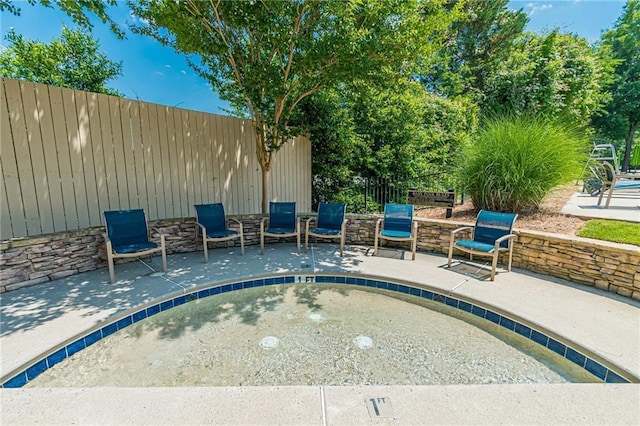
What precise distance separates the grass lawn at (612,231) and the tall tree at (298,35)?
3.59m

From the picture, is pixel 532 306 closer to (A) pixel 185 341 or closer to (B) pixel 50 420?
(A) pixel 185 341

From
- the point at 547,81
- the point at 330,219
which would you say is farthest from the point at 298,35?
the point at 547,81

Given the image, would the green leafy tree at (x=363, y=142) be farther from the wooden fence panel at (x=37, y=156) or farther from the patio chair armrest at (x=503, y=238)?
the wooden fence panel at (x=37, y=156)

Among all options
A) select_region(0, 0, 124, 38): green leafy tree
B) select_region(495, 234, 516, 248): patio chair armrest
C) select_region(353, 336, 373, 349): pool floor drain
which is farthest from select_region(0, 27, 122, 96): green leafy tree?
select_region(495, 234, 516, 248): patio chair armrest

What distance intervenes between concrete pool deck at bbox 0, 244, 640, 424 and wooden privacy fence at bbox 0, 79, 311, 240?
1.12 metres

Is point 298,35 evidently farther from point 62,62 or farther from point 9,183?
point 62,62

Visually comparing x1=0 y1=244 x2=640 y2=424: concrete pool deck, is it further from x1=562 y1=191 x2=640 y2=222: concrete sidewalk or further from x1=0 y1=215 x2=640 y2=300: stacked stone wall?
x1=562 y1=191 x2=640 y2=222: concrete sidewalk

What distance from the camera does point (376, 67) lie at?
467cm

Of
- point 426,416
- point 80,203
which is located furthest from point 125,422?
point 80,203

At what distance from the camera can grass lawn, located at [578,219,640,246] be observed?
3.55 metres

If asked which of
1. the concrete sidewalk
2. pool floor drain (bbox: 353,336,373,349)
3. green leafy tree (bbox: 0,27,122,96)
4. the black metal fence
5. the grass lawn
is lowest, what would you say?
pool floor drain (bbox: 353,336,373,349)

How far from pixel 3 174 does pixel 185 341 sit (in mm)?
3162

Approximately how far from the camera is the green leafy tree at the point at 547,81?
8453mm

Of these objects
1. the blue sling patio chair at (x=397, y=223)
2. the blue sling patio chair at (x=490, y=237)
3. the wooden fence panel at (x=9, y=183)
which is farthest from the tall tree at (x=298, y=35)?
the blue sling patio chair at (x=490, y=237)
